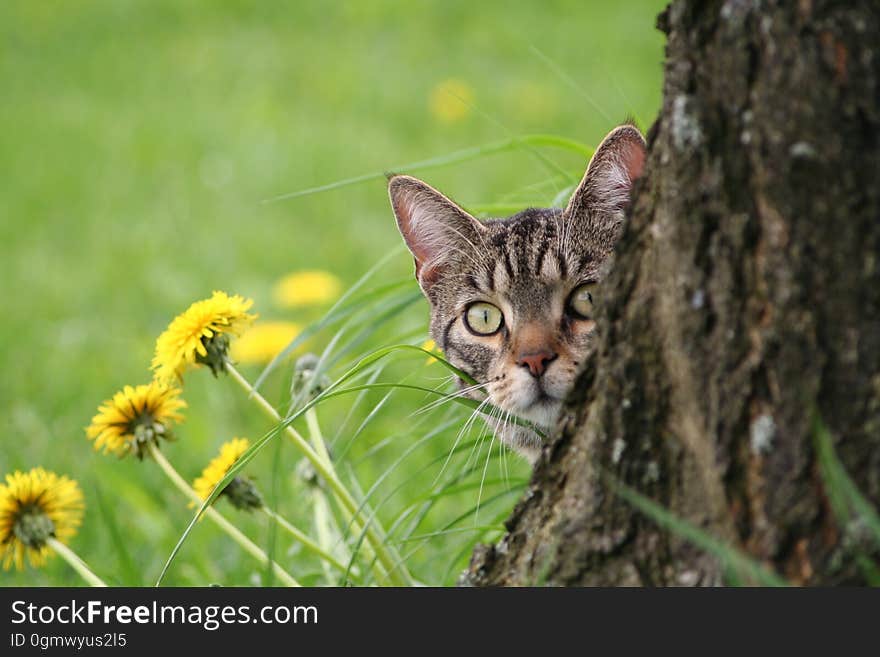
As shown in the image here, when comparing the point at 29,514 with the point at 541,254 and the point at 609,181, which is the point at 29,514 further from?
the point at 609,181

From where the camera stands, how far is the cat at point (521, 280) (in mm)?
1718

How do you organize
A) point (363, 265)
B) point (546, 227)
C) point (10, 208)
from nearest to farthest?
point (546, 227)
point (363, 265)
point (10, 208)

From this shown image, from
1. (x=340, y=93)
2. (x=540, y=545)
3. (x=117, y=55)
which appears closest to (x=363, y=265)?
(x=340, y=93)

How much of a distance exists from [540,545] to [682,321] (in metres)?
0.35

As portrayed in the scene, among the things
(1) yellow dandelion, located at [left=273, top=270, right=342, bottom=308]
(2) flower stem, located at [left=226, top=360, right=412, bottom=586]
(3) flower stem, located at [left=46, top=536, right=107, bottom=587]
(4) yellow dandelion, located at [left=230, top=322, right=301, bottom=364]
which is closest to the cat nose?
(2) flower stem, located at [left=226, top=360, right=412, bottom=586]

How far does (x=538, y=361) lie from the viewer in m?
1.71

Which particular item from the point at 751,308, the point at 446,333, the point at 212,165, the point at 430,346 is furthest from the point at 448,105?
the point at 751,308

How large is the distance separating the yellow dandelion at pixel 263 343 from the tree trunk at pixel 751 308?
6.69 ft

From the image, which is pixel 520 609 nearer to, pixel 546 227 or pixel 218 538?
pixel 546 227

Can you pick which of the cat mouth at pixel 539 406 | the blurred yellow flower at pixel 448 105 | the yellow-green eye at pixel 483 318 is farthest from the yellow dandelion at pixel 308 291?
the blurred yellow flower at pixel 448 105

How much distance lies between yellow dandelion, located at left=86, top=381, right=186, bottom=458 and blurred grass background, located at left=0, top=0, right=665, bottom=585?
1.01 feet

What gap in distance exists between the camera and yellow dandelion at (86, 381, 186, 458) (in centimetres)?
157

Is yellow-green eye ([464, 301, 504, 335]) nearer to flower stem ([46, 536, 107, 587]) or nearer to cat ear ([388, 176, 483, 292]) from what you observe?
cat ear ([388, 176, 483, 292])

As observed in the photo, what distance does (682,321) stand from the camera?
1.10 meters
